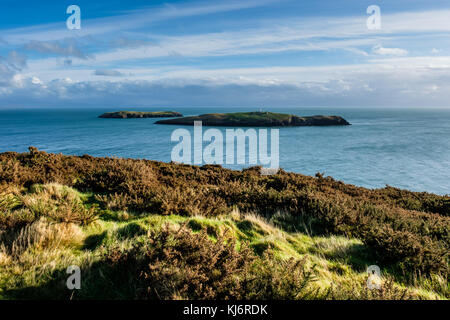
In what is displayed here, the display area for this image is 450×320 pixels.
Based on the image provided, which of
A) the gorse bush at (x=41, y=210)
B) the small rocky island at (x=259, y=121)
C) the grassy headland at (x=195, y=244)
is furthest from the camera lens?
the small rocky island at (x=259, y=121)

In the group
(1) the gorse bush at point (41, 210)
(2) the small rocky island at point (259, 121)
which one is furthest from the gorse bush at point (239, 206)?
(2) the small rocky island at point (259, 121)

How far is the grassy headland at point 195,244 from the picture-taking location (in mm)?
3574

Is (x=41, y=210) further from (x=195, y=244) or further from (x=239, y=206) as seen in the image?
(x=239, y=206)

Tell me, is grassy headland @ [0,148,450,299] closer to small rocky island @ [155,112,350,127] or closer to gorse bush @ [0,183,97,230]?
gorse bush @ [0,183,97,230]

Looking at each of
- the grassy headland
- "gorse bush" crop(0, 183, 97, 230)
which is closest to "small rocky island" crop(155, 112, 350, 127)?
the grassy headland

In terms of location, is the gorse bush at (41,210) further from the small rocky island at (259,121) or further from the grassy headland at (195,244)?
the small rocky island at (259,121)

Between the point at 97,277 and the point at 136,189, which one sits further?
the point at 136,189

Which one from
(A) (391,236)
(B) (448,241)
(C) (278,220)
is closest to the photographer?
(A) (391,236)

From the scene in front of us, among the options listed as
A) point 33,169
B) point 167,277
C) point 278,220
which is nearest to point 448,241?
point 278,220

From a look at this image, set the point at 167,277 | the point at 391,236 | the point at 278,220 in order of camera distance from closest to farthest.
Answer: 1. the point at 167,277
2. the point at 391,236
3. the point at 278,220

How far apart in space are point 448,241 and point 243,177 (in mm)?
8084

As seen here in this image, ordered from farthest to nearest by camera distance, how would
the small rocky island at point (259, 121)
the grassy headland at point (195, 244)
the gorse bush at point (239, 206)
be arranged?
1. the small rocky island at point (259, 121)
2. the gorse bush at point (239, 206)
3. the grassy headland at point (195, 244)
